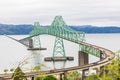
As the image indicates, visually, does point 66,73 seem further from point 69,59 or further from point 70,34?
point 70,34

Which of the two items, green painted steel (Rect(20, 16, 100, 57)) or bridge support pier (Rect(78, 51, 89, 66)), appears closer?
bridge support pier (Rect(78, 51, 89, 66))

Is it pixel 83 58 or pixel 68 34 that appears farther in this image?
pixel 68 34

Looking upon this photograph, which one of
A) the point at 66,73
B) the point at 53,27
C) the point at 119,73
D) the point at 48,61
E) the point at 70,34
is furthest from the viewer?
the point at 53,27

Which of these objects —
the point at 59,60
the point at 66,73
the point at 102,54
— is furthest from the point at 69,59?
the point at 66,73

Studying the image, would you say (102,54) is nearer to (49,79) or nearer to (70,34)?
(70,34)

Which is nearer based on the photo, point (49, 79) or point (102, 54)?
point (49, 79)

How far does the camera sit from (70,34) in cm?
16412

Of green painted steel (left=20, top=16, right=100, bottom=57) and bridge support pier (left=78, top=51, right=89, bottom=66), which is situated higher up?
green painted steel (left=20, top=16, right=100, bottom=57)

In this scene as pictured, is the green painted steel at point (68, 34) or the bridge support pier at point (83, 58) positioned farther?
the green painted steel at point (68, 34)

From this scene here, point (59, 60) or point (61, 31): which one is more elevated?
point (61, 31)

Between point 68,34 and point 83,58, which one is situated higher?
point 68,34

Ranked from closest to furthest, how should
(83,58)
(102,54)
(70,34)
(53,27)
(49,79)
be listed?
(49,79) → (102,54) → (83,58) → (70,34) → (53,27)

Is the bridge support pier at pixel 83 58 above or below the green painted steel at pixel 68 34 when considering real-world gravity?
Result: below

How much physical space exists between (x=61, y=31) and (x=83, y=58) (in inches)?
1852
